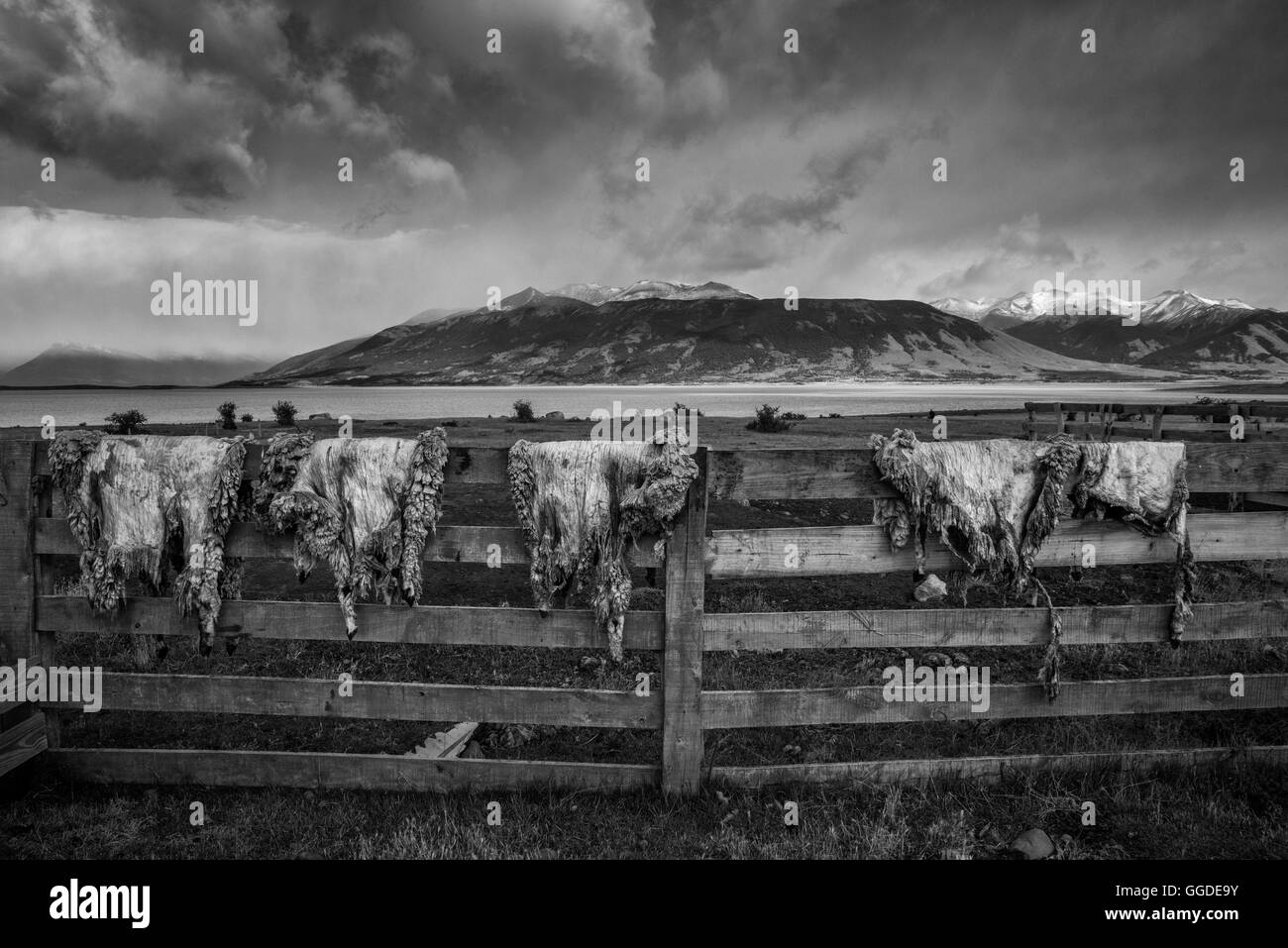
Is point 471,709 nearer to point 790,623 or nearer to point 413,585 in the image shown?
point 413,585

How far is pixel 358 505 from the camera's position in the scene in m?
4.55

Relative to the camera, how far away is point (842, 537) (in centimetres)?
457

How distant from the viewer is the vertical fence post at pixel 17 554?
4691 mm

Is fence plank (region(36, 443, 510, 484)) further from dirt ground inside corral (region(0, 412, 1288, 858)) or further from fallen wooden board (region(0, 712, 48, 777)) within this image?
fallen wooden board (region(0, 712, 48, 777))

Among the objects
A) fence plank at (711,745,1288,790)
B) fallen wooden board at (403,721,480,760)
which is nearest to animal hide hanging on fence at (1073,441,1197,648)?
fence plank at (711,745,1288,790)

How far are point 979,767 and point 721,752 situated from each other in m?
1.87

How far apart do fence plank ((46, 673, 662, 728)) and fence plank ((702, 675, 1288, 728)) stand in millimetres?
565

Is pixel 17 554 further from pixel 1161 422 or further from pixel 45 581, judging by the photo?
pixel 1161 422

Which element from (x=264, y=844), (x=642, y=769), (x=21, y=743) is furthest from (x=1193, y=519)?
(x=21, y=743)

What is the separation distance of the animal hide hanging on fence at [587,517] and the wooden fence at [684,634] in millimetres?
159

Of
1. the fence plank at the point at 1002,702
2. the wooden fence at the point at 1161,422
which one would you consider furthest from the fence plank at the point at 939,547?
the wooden fence at the point at 1161,422

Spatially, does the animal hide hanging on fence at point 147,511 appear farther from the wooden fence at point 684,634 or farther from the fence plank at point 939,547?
the fence plank at point 939,547
